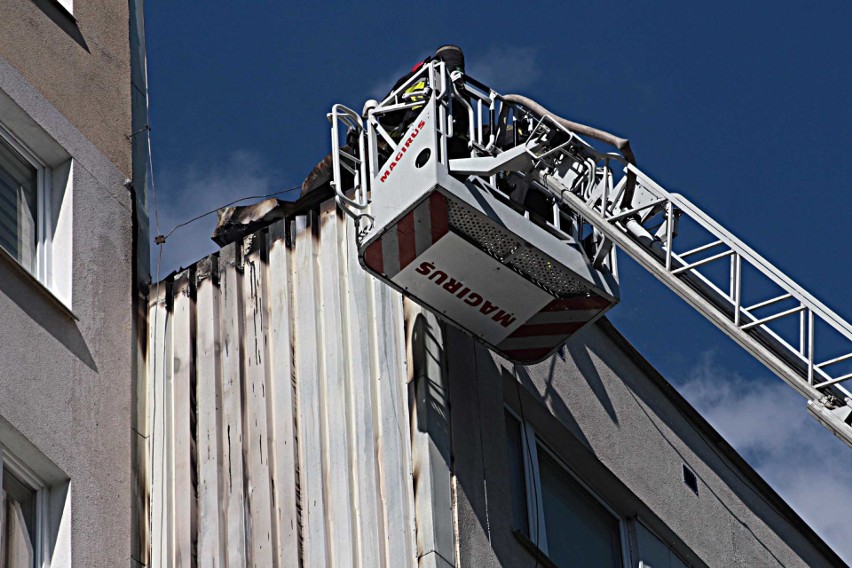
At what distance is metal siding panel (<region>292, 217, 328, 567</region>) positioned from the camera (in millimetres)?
11065

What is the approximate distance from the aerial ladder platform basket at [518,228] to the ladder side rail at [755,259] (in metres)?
0.01

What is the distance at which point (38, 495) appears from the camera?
1158 cm

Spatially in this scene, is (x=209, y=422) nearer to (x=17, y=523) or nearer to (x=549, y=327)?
(x=17, y=523)

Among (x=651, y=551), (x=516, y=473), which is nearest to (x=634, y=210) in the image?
(x=516, y=473)

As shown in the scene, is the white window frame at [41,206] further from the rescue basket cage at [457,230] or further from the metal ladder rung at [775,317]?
the metal ladder rung at [775,317]

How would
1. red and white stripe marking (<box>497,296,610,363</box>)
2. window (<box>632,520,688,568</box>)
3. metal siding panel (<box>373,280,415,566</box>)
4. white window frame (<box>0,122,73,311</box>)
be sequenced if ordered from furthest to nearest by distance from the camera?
window (<box>632,520,688,568</box>) → white window frame (<box>0,122,73,311</box>) → red and white stripe marking (<box>497,296,610,363</box>) → metal siding panel (<box>373,280,415,566</box>)

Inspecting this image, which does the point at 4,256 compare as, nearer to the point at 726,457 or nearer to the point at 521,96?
the point at 521,96

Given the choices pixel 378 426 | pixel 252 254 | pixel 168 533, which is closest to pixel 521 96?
pixel 252 254

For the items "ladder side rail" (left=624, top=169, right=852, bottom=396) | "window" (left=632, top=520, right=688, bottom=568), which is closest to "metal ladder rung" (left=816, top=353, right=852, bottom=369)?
"ladder side rail" (left=624, top=169, right=852, bottom=396)

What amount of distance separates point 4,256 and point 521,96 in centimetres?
417

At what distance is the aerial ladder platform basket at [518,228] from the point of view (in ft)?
38.3

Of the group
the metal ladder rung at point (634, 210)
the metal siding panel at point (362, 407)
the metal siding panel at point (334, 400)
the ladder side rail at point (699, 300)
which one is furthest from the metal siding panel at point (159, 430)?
the metal ladder rung at point (634, 210)

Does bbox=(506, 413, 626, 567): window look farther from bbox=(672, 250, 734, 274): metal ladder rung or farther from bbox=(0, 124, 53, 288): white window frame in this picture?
bbox=(0, 124, 53, 288): white window frame

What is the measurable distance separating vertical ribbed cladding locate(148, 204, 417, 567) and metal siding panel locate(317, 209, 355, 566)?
1cm
